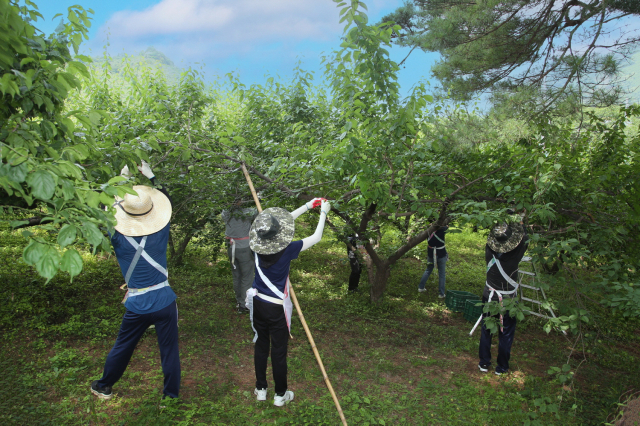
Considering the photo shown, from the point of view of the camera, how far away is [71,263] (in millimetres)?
1605

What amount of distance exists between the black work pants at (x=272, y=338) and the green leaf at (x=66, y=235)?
218 centimetres

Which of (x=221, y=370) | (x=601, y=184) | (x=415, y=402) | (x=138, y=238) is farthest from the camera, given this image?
(x=601, y=184)

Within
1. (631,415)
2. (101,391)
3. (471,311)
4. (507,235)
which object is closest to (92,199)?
(101,391)

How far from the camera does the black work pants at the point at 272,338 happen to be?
362 centimetres

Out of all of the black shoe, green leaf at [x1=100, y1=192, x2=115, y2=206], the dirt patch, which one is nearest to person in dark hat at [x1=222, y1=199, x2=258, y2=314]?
the black shoe

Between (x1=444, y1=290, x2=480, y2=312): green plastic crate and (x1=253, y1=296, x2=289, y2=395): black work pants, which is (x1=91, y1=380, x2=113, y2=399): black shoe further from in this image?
(x1=444, y1=290, x2=480, y2=312): green plastic crate

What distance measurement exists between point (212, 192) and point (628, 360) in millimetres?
6001

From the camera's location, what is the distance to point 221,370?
4.48 metres

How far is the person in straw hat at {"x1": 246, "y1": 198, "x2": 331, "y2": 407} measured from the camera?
138 inches

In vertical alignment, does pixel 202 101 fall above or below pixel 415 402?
above

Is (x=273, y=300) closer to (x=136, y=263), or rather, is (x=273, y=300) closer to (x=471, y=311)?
(x=136, y=263)

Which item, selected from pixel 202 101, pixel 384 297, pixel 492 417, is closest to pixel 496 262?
pixel 492 417

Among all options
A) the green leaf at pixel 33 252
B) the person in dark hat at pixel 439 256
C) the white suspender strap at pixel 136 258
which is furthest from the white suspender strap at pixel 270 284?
the person in dark hat at pixel 439 256

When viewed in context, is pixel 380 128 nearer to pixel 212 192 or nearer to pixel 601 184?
pixel 212 192
